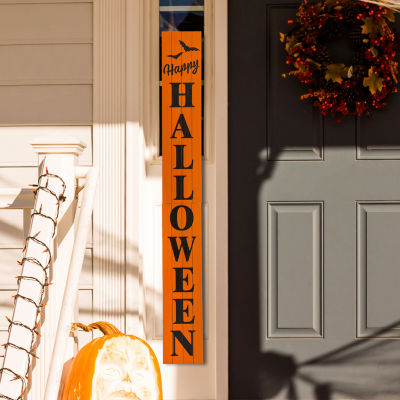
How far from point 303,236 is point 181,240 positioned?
1.81 ft

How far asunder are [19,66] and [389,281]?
1.92 meters

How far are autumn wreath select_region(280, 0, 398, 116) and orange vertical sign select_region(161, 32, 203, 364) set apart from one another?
0.52m

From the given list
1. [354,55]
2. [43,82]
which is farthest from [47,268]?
[354,55]

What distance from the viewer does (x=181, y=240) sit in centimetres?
224

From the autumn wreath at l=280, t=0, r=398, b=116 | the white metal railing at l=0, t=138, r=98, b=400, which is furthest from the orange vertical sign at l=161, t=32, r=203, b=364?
the white metal railing at l=0, t=138, r=98, b=400

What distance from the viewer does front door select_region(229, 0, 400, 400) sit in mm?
2203

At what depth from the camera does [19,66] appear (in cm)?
221

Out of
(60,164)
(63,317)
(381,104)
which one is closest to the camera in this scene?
(63,317)

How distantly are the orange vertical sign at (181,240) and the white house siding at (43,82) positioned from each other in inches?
13.8

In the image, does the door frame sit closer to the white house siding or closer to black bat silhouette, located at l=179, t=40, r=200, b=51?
black bat silhouette, located at l=179, t=40, r=200, b=51

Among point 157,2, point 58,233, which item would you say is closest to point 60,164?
point 58,233

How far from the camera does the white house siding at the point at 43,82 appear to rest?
7.22ft

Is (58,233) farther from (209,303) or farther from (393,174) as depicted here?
(393,174)

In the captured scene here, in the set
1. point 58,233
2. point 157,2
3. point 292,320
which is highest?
point 157,2
